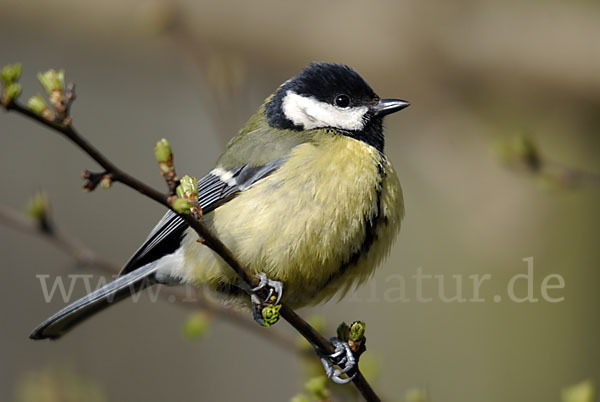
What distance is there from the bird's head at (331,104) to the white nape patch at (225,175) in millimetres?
292

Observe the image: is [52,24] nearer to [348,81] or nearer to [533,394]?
[348,81]

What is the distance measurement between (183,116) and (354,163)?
10.9 ft

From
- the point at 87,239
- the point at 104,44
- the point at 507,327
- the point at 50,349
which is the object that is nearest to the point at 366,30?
the point at 104,44

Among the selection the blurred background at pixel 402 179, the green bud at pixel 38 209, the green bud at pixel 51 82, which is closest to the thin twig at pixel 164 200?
the green bud at pixel 51 82

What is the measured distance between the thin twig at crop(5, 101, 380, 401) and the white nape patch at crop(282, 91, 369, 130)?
0.89 meters

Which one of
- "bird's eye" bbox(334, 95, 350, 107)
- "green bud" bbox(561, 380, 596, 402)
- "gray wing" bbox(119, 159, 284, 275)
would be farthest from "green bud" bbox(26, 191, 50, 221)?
"green bud" bbox(561, 380, 596, 402)

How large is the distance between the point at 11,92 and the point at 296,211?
111 cm

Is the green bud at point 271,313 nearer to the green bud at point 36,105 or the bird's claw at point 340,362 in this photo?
the bird's claw at point 340,362

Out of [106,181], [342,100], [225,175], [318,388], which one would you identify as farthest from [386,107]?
[106,181]

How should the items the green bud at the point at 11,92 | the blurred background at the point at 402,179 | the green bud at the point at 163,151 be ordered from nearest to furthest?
1. the green bud at the point at 11,92
2. the green bud at the point at 163,151
3. the blurred background at the point at 402,179

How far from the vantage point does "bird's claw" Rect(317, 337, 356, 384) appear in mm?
2111

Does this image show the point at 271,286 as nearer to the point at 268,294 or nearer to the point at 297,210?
the point at 268,294

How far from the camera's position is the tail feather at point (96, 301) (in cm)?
234

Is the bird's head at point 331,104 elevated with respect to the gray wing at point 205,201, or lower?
elevated
